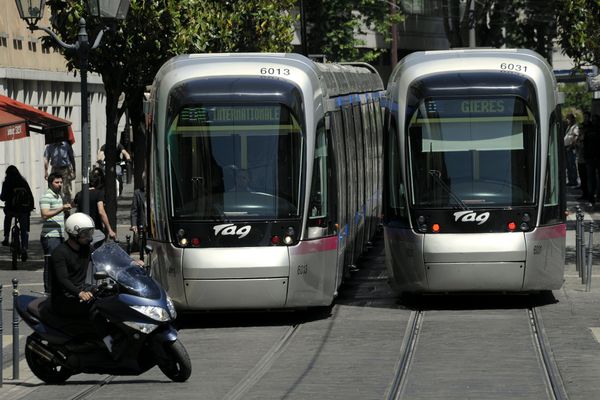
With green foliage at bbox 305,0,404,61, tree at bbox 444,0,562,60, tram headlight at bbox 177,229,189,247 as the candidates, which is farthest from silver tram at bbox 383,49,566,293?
tree at bbox 444,0,562,60

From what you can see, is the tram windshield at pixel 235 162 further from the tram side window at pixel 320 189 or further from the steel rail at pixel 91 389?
the steel rail at pixel 91 389

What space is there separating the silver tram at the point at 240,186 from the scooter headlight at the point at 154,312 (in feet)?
13.6

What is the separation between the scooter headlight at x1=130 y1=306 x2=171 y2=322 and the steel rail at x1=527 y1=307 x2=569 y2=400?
316 cm

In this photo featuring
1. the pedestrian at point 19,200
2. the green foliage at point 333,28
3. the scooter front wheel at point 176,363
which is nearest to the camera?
the scooter front wheel at point 176,363

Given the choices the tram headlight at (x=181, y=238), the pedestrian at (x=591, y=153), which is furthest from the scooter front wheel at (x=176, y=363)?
the pedestrian at (x=591, y=153)

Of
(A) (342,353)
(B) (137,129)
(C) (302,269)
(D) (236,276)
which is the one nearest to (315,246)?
(C) (302,269)

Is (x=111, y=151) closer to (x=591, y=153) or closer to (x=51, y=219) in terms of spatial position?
(x=51, y=219)

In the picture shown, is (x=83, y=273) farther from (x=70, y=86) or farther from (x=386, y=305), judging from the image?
(x=70, y=86)

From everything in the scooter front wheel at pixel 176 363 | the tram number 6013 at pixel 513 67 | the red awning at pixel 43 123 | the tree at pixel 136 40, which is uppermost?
the tree at pixel 136 40

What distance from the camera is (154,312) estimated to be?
1385 cm

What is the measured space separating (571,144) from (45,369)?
31715 millimetres

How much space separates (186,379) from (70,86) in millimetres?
32442

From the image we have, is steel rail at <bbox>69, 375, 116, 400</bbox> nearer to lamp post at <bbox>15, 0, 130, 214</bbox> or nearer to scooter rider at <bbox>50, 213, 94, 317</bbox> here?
scooter rider at <bbox>50, 213, 94, 317</bbox>

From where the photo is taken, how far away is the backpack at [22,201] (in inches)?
1081
